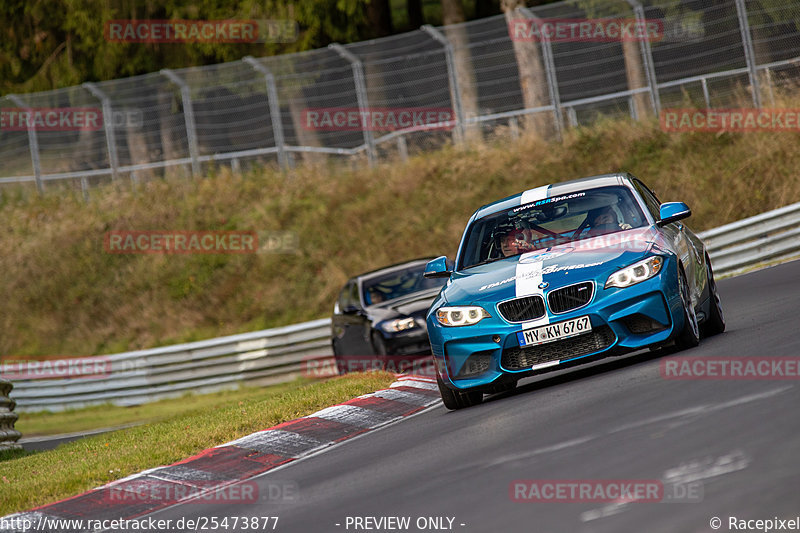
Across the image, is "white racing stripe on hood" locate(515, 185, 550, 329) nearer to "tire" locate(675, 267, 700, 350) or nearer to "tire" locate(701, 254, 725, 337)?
"tire" locate(675, 267, 700, 350)

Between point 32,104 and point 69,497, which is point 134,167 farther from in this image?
point 69,497

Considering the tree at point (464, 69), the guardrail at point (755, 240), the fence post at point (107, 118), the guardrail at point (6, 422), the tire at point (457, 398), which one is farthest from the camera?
the fence post at point (107, 118)

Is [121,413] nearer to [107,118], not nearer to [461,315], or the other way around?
[107,118]

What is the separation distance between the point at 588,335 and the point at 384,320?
7.67m

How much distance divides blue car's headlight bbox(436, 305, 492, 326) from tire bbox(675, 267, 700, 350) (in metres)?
1.50

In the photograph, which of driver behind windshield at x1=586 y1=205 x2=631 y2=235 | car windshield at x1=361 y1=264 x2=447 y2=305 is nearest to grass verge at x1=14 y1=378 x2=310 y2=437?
car windshield at x1=361 y1=264 x2=447 y2=305

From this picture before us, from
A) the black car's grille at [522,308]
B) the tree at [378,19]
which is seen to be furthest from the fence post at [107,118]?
the black car's grille at [522,308]

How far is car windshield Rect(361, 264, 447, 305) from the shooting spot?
59.0 feet

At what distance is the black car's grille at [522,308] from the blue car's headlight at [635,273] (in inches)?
20.8

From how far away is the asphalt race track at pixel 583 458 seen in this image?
552 cm

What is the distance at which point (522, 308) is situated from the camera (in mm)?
9602

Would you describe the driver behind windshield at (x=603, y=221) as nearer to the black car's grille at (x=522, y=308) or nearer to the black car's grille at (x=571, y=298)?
the black car's grille at (x=571, y=298)

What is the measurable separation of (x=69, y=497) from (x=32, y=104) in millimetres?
20121

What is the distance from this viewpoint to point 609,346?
9445 millimetres
